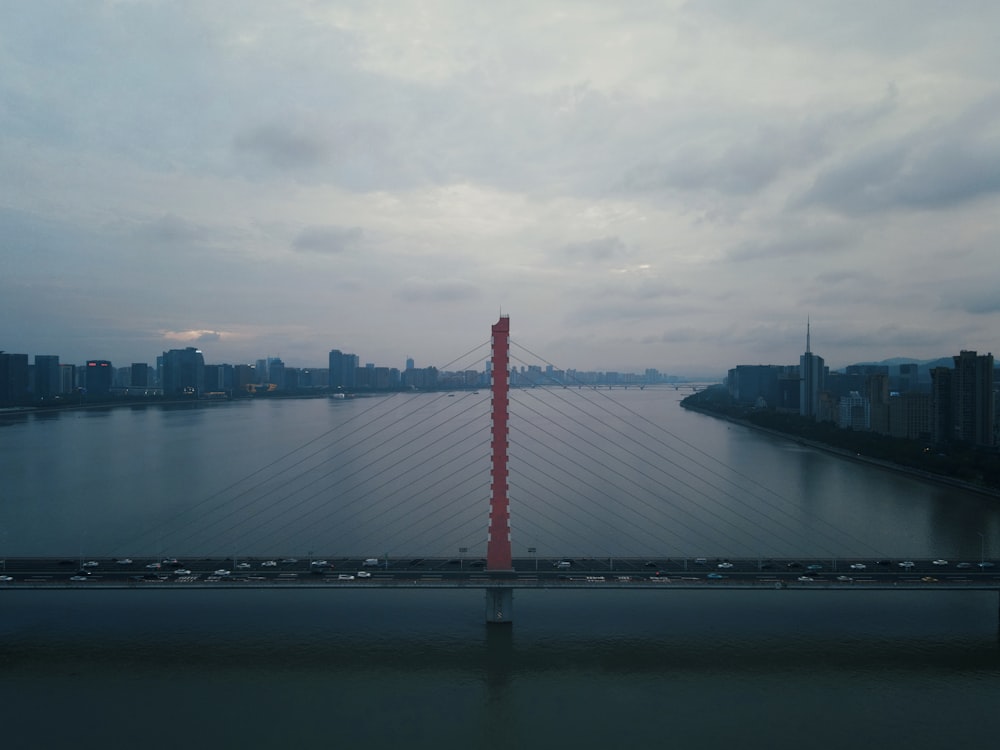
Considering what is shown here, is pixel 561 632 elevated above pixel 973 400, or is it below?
below

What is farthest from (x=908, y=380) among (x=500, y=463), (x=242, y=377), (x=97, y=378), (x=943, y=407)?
(x=97, y=378)

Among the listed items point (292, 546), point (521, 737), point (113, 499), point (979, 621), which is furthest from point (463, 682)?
point (113, 499)

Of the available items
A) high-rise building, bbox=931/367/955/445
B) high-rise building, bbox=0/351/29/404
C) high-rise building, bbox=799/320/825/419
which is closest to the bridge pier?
high-rise building, bbox=931/367/955/445

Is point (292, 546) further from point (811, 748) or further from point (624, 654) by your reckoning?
point (811, 748)

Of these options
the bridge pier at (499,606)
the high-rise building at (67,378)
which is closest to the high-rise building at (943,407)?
the bridge pier at (499,606)

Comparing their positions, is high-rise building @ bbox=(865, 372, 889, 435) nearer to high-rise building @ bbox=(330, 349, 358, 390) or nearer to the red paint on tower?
the red paint on tower
